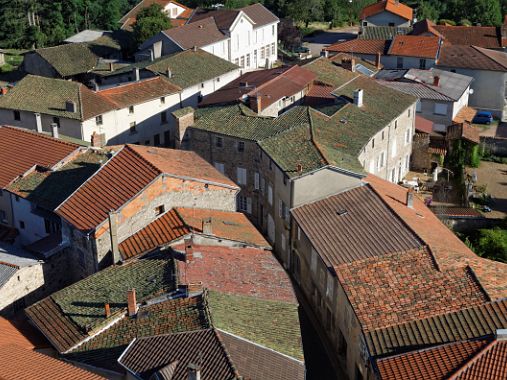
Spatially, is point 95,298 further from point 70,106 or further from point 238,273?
point 70,106

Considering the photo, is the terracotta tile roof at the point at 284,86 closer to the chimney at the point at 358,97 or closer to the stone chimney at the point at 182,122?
the stone chimney at the point at 182,122

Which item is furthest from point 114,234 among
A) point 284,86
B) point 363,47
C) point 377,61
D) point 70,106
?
point 363,47

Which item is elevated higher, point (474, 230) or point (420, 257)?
point (420, 257)

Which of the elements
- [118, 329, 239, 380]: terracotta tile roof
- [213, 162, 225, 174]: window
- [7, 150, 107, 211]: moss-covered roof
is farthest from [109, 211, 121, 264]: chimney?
[213, 162, 225, 174]: window

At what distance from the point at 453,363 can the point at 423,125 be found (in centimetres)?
3757

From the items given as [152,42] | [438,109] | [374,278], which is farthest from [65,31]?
[374,278]

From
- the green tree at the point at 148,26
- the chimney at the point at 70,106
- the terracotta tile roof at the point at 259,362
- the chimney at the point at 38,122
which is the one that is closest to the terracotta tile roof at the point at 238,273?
the terracotta tile roof at the point at 259,362

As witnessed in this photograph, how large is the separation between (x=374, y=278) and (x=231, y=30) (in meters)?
55.9

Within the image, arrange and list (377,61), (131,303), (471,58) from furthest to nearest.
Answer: (471,58) → (377,61) → (131,303)

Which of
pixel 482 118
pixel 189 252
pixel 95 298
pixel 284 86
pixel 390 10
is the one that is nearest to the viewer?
pixel 95 298

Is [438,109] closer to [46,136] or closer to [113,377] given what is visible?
[46,136]

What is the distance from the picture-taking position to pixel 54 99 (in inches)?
2331

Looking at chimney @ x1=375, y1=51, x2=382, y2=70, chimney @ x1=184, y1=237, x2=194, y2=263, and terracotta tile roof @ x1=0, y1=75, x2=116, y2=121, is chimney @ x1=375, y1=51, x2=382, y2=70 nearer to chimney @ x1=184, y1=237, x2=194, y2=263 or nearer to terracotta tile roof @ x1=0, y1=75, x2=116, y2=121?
terracotta tile roof @ x1=0, y1=75, x2=116, y2=121

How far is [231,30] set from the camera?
83.7 m
